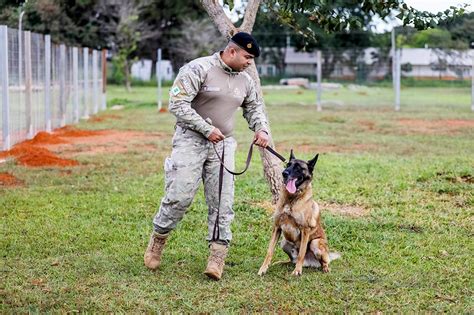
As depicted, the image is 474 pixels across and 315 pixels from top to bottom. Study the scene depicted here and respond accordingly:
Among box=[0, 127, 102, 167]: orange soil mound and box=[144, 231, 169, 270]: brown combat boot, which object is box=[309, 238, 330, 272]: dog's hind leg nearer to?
box=[144, 231, 169, 270]: brown combat boot

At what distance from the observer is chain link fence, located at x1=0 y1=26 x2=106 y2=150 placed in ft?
50.2

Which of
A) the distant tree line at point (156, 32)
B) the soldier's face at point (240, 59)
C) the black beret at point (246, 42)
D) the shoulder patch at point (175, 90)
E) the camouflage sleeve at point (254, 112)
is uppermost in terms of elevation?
the distant tree line at point (156, 32)

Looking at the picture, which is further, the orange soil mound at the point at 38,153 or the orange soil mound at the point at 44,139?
the orange soil mound at the point at 44,139

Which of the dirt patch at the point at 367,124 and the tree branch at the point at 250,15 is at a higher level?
the tree branch at the point at 250,15

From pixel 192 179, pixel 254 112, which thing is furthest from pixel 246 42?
pixel 192 179

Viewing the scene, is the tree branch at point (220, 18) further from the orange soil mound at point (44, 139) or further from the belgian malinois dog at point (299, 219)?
the orange soil mound at point (44, 139)

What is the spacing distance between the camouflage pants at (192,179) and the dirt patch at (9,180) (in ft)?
17.1

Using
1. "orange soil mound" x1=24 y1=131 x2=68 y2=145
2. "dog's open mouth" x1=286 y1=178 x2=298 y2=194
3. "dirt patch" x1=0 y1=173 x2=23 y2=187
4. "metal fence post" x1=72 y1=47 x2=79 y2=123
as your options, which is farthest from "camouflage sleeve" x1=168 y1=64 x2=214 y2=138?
"metal fence post" x1=72 y1=47 x2=79 y2=123

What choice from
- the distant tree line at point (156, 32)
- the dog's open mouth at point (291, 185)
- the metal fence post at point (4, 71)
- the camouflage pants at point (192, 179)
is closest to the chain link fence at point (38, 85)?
Answer: the metal fence post at point (4, 71)

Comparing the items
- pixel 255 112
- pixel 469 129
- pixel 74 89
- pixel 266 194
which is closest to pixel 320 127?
pixel 469 129

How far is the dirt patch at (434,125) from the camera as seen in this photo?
21.1m

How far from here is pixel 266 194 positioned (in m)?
10.5

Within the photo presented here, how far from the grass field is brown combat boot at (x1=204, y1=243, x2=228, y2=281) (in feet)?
0.31

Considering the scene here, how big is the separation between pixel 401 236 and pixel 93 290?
3.38 m
